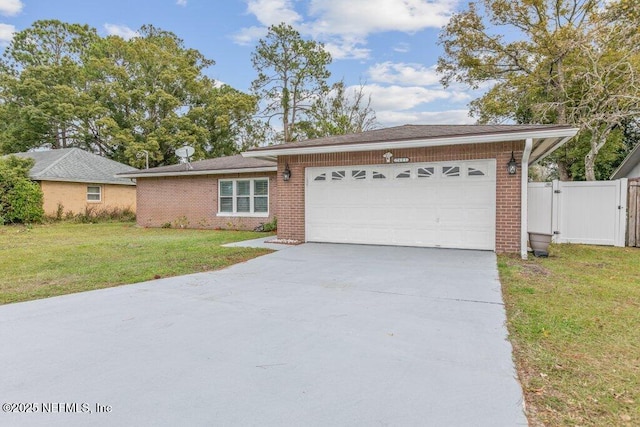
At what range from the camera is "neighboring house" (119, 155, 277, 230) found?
47.3ft

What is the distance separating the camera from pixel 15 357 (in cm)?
323

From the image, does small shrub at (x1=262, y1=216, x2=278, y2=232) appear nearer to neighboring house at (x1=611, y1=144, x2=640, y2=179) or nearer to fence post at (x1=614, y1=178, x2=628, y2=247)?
fence post at (x1=614, y1=178, x2=628, y2=247)

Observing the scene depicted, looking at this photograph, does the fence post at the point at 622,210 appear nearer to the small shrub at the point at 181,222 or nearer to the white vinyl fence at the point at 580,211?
the white vinyl fence at the point at 580,211

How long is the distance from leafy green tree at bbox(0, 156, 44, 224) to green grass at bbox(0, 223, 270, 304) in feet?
24.9

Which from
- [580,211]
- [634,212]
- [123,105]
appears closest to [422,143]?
[580,211]

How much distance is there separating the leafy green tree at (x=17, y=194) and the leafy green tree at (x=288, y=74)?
658 inches

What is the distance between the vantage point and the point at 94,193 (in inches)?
848

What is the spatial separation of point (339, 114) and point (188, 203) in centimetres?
1708

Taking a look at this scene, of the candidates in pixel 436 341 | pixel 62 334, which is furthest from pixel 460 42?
pixel 62 334

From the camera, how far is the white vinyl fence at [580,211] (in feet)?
33.6

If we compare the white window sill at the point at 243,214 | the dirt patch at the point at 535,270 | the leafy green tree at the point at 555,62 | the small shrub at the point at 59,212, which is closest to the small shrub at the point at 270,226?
the white window sill at the point at 243,214

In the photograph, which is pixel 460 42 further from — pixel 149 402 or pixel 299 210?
pixel 149 402

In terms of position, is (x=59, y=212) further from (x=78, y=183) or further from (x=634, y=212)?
(x=634, y=212)

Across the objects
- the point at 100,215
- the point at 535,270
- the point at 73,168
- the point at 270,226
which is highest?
the point at 73,168
